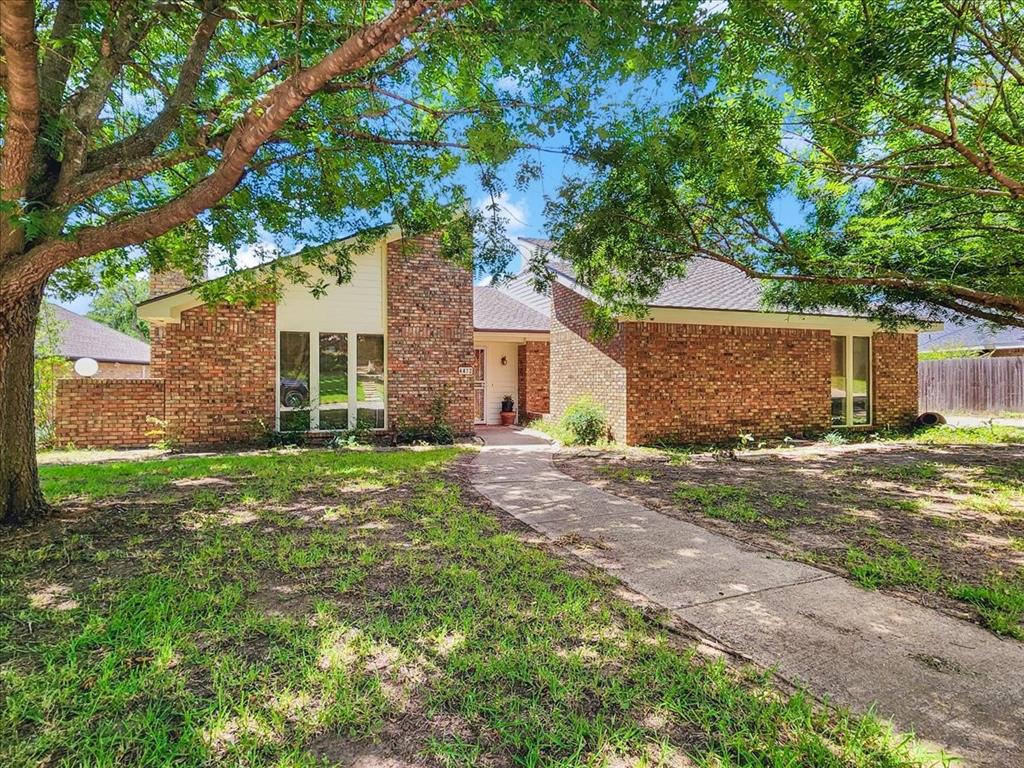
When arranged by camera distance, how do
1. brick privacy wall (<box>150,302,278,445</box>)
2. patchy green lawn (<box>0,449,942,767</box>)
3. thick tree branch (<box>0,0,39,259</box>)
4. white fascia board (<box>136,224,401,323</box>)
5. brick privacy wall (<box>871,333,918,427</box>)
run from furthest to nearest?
brick privacy wall (<box>871,333,918,427</box>), brick privacy wall (<box>150,302,278,445</box>), white fascia board (<box>136,224,401,323</box>), thick tree branch (<box>0,0,39,259</box>), patchy green lawn (<box>0,449,942,767</box>)

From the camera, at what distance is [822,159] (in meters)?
6.51

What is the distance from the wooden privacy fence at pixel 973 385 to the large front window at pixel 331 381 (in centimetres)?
2357

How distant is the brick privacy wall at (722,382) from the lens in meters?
11.4

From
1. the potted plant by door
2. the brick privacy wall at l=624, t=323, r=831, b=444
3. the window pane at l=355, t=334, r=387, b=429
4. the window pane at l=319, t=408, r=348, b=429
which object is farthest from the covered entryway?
the brick privacy wall at l=624, t=323, r=831, b=444

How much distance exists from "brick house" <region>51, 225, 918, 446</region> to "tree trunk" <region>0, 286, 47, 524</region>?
16.5 ft

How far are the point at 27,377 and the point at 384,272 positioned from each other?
24.4 ft

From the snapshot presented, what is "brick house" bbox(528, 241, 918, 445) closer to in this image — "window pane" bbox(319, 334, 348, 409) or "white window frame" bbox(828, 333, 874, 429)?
"white window frame" bbox(828, 333, 874, 429)

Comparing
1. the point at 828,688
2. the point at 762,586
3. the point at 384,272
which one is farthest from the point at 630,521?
the point at 384,272

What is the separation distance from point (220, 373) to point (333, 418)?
2450 millimetres

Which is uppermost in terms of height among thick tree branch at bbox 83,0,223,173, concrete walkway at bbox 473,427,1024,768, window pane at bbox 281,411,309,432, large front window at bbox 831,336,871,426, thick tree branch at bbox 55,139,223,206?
thick tree branch at bbox 83,0,223,173

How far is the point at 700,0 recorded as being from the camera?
326 centimetres

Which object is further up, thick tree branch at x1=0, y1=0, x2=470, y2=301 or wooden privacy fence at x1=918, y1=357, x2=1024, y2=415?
thick tree branch at x1=0, y1=0, x2=470, y2=301

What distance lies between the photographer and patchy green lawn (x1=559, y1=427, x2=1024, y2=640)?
3969mm

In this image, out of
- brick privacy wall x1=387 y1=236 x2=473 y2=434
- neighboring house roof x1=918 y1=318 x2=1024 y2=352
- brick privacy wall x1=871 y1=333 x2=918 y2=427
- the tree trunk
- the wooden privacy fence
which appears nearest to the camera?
the tree trunk
